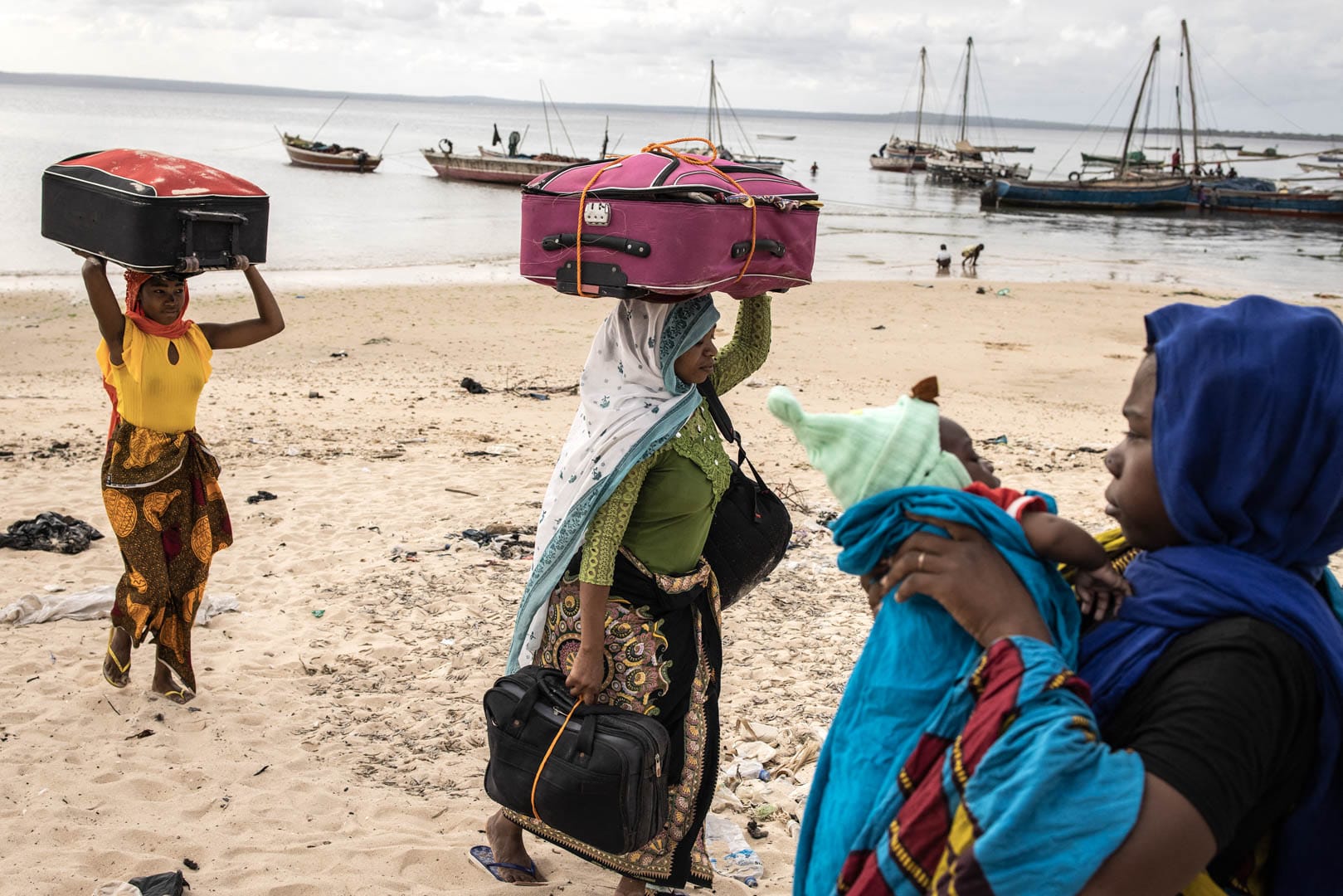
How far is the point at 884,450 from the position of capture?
57.6 inches

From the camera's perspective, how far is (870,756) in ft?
4.78

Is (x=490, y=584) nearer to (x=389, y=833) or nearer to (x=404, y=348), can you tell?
(x=389, y=833)

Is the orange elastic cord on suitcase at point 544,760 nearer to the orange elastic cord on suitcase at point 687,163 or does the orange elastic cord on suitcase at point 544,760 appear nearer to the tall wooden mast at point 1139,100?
the orange elastic cord on suitcase at point 687,163

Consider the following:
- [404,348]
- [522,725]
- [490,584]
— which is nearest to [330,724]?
[490,584]

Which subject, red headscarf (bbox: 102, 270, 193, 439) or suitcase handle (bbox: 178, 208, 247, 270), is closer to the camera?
suitcase handle (bbox: 178, 208, 247, 270)

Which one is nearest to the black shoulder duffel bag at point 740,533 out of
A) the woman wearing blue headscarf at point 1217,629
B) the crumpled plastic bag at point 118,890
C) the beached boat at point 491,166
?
the woman wearing blue headscarf at point 1217,629

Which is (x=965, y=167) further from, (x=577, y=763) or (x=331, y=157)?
(x=577, y=763)

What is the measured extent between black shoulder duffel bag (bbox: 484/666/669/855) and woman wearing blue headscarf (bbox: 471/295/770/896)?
0.09 metres

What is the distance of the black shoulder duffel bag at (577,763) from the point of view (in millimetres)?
2615

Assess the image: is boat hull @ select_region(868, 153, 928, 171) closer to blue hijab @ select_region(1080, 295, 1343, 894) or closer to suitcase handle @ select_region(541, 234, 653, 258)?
suitcase handle @ select_region(541, 234, 653, 258)

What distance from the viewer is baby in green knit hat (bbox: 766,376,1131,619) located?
55.1 inches

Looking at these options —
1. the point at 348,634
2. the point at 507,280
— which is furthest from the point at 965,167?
the point at 348,634

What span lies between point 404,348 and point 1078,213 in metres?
35.8

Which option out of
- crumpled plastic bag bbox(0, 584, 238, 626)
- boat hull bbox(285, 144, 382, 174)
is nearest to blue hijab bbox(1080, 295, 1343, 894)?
crumpled plastic bag bbox(0, 584, 238, 626)
